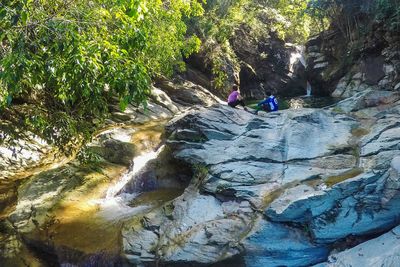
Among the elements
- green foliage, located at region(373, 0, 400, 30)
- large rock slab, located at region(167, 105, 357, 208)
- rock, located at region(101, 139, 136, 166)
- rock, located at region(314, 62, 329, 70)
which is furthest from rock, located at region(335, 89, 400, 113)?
rock, located at region(314, 62, 329, 70)

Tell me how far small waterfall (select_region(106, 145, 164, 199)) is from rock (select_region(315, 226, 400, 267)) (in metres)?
5.94

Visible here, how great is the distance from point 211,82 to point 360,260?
1929 centimetres

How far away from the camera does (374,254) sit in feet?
20.4

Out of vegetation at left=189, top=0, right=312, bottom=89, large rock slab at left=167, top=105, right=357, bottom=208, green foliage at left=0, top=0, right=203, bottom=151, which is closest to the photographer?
green foliage at left=0, top=0, right=203, bottom=151

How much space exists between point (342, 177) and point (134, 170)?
6.05m

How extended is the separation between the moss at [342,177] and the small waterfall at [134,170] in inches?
221

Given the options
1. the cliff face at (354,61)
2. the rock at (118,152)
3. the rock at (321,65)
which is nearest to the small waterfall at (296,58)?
the cliff face at (354,61)

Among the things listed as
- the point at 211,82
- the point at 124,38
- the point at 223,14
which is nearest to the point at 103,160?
the point at 124,38

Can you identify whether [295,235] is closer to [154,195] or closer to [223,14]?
[154,195]

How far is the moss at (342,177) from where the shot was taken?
7.46 metres

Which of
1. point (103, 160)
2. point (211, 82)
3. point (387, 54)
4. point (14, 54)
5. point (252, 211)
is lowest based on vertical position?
point (252, 211)

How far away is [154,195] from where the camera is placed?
33.8 feet

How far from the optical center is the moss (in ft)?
24.5

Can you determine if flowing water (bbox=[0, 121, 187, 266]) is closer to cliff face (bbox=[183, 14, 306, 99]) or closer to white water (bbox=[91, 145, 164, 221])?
white water (bbox=[91, 145, 164, 221])
